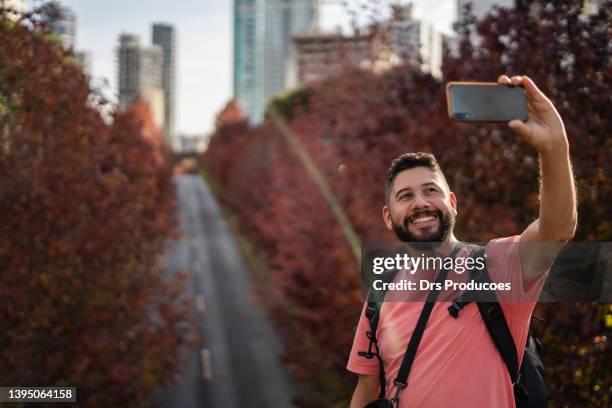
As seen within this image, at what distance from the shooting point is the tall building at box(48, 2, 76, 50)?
8227mm

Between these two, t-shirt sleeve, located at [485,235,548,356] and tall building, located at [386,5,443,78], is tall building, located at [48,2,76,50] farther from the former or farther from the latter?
t-shirt sleeve, located at [485,235,548,356]

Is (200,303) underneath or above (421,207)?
underneath

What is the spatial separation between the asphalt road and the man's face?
12512 millimetres

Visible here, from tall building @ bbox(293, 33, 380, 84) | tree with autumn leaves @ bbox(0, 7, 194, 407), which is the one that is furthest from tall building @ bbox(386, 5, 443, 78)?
tree with autumn leaves @ bbox(0, 7, 194, 407)

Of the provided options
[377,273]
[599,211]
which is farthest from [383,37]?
[377,273]

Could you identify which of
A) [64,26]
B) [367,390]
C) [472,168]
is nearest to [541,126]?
[367,390]

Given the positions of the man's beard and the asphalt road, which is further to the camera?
the asphalt road

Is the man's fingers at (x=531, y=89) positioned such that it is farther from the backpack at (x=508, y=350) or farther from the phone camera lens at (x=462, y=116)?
the backpack at (x=508, y=350)

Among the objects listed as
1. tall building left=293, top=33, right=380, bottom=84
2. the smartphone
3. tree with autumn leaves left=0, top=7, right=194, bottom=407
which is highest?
tall building left=293, top=33, right=380, bottom=84

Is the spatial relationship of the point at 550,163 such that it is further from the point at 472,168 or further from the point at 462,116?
the point at 472,168

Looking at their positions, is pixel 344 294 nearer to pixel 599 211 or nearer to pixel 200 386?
pixel 599 211

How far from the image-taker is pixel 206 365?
23438 mm

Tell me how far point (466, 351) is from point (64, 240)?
6705 mm

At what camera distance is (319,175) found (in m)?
17.8
